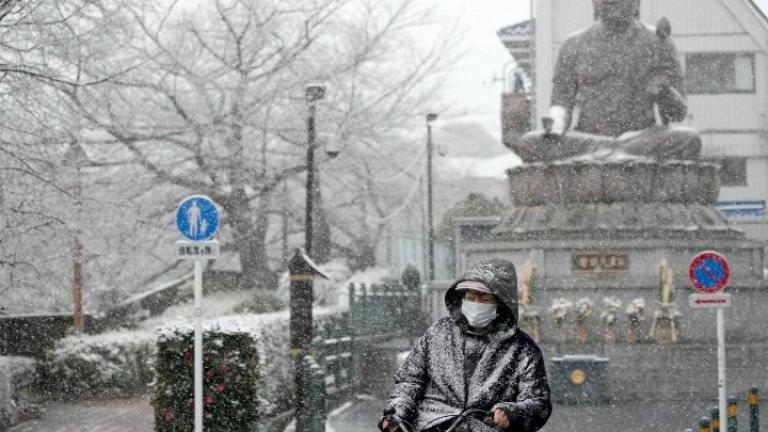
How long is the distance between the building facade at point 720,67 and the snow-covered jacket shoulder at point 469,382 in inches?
1419

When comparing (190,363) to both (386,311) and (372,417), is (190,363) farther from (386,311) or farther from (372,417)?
(386,311)

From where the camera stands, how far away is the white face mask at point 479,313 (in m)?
6.25

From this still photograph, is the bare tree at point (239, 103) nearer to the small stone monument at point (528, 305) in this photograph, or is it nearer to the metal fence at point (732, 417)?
the small stone monument at point (528, 305)

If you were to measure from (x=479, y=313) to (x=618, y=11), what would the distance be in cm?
1853

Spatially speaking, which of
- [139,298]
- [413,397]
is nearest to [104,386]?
[139,298]

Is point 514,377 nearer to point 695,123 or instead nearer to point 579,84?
point 579,84

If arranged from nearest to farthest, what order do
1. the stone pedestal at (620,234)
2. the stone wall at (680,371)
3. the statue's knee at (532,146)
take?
the stone wall at (680,371), the stone pedestal at (620,234), the statue's knee at (532,146)

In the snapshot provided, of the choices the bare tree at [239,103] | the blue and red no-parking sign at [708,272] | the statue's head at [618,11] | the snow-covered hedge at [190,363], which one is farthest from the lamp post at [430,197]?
the snow-covered hedge at [190,363]

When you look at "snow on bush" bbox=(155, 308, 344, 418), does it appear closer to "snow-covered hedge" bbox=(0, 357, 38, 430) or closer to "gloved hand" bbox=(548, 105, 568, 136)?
"snow-covered hedge" bbox=(0, 357, 38, 430)

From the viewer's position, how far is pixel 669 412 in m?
17.6

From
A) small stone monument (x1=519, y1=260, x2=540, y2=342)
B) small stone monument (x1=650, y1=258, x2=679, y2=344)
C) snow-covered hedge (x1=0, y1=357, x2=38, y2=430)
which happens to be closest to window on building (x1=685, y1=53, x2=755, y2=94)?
small stone monument (x1=519, y1=260, x2=540, y2=342)

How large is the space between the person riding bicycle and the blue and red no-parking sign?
23.2 ft

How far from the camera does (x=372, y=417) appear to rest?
17.5 metres

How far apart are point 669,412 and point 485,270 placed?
1205cm
